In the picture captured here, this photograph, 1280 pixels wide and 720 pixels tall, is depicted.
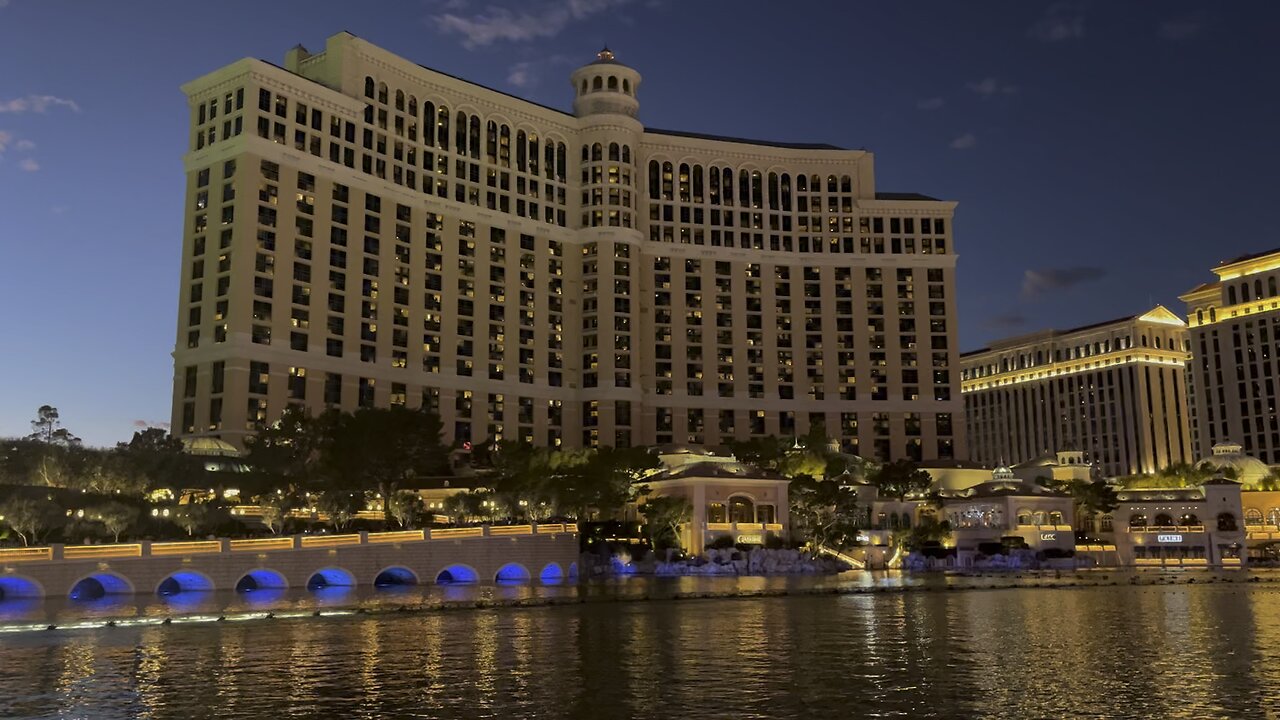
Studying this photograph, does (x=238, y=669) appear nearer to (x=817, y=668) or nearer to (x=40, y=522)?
(x=817, y=668)

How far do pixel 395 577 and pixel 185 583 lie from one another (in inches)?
640

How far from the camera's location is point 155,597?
71812mm

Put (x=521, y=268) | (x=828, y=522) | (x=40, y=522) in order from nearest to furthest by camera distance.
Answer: (x=40, y=522) < (x=828, y=522) < (x=521, y=268)

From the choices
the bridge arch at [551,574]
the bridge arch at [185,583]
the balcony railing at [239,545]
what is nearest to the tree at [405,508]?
the bridge arch at [551,574]

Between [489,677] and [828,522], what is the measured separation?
100590 mm

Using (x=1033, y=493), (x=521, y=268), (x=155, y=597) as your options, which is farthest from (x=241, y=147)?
(x=1033, y=493)

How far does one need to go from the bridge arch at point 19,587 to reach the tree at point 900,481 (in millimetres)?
104190

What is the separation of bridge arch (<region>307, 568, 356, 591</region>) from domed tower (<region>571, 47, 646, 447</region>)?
284ft

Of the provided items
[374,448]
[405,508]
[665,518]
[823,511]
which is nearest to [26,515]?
[405,508]

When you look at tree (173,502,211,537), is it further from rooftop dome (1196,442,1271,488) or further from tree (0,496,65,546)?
rooftop dome (1196,442,1271,488)

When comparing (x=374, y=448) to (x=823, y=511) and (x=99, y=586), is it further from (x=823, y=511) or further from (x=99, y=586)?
(x=823, y=511)

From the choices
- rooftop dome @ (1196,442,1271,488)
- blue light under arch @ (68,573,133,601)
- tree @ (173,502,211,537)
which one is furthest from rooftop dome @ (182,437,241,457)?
rooftop dome @ (1196,442,1271,488)

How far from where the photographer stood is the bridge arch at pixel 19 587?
69.9 metres

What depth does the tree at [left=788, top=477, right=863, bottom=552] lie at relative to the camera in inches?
5030
